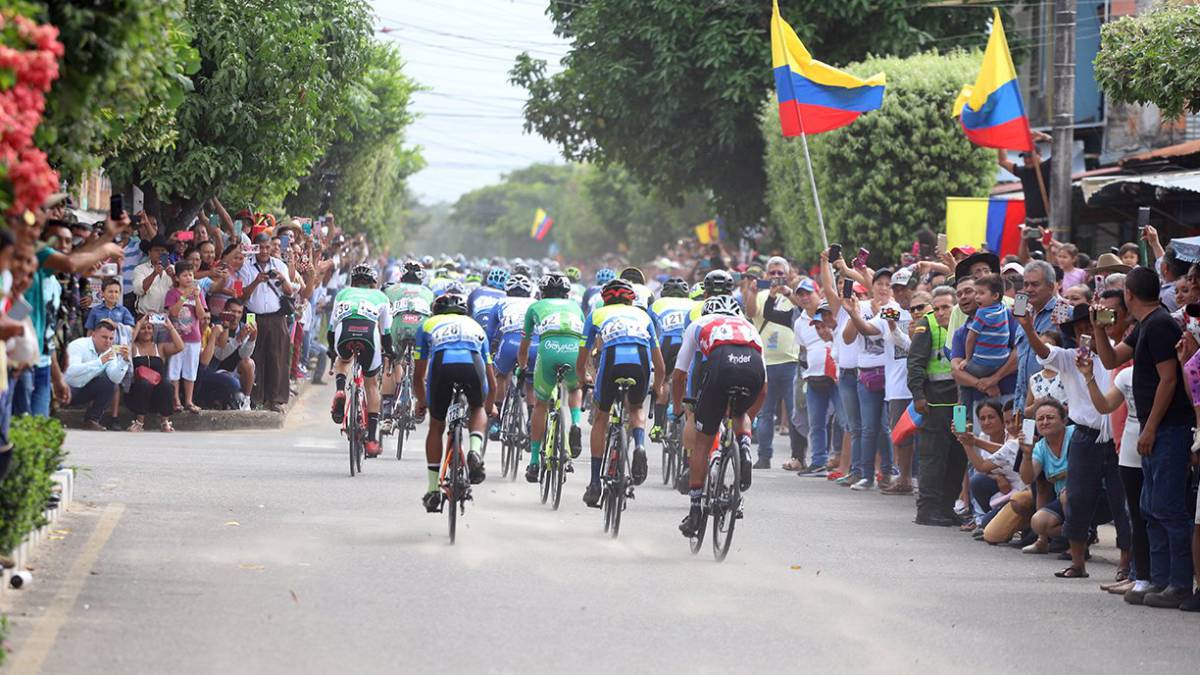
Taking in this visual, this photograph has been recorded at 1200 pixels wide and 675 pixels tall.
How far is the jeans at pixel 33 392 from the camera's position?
11641 mm

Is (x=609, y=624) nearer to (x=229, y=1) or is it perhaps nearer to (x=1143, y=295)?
(x=1143, y=295)

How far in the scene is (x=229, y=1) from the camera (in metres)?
20.8

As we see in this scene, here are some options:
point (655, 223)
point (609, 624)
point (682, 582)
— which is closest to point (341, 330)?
point (682, 582)

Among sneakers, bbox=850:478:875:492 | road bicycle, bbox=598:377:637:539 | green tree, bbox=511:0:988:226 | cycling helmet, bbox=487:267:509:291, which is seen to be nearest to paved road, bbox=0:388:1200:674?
road bicycle, bbox=598:377:637:539

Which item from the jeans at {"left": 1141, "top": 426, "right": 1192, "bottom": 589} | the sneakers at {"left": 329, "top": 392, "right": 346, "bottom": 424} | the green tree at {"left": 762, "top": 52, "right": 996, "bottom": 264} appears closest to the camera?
the jeans at {"left": 1141, "top": 426, "right": 1192, "bottom": 589}

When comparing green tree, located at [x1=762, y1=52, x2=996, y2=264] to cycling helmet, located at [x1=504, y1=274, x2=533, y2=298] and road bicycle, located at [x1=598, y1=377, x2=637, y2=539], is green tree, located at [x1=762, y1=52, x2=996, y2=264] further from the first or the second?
road bicycle, located at [x1=598, y1=377, x2=637, y2=539]

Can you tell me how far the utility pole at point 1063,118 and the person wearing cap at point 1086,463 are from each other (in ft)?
29.5

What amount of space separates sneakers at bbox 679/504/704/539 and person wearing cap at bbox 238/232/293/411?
10.6 m

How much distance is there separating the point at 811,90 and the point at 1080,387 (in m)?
11.1

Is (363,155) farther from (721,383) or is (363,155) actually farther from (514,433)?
(721,383)

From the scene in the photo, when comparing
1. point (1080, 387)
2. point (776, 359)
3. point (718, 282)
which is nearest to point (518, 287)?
point (776, 359)

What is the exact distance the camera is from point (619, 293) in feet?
47.4

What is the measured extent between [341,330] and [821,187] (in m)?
15.3

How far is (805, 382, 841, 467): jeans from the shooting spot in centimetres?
1919
